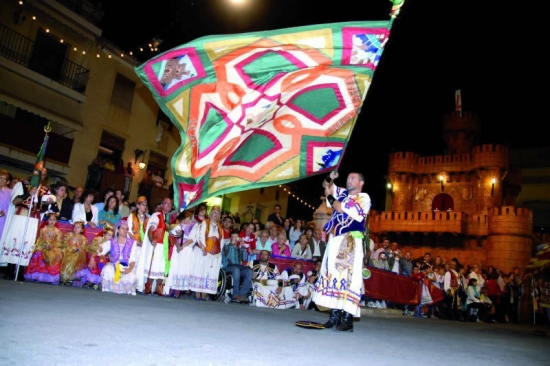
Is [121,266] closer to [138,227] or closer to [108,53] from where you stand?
[138,227]

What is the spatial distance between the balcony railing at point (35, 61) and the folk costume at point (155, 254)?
12.4 metres

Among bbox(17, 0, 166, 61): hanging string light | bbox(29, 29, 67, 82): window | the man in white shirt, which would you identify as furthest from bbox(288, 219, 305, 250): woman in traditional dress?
bbox(29, 29, 67, 82): window

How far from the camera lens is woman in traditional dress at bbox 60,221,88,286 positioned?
823 centimetres

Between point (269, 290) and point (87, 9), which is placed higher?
point (87, 9)

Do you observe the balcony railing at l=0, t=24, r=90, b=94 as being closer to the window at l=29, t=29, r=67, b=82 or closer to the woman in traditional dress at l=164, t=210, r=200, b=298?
the window at l=29, t=29, r=67, b=82

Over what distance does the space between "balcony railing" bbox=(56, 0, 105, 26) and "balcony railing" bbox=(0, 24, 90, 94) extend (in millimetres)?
2206

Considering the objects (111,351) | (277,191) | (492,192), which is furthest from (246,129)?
(492,192)

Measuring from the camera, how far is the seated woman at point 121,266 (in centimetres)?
766

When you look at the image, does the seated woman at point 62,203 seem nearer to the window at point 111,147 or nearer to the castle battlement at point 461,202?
the window at point 111,147

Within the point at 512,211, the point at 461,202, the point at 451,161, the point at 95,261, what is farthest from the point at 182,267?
the point at 451,161

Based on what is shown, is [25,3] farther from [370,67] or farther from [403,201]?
[403,201]

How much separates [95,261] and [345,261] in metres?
5.29

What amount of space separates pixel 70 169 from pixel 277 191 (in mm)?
17839

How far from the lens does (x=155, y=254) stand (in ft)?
27.5
